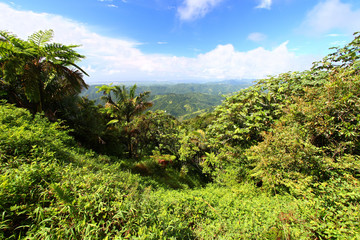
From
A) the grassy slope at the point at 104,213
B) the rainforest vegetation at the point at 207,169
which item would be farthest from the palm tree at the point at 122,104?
the grassy slope at the point at 104,213

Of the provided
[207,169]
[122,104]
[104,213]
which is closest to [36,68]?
[122,104]

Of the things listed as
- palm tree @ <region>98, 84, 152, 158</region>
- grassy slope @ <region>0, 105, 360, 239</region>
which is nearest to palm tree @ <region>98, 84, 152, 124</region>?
palm tree @ <region>98, 84, 152, 158</region>

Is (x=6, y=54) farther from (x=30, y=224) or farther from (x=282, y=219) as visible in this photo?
(x=282, y=219)

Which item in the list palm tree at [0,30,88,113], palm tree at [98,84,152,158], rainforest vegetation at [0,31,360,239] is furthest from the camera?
palm tree at [98,84,152,158]

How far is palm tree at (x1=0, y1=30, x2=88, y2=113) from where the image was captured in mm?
4473

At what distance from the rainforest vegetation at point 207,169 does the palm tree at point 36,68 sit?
36mm

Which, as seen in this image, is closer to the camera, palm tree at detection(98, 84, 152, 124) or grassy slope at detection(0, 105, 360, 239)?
grassy slope at detection(0, 105, 360, 239)

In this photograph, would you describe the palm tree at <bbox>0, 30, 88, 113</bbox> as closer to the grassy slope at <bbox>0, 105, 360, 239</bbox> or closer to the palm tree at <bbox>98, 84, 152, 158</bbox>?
the grassy slope at <bbox>0, 105, 360, 239</bbox>

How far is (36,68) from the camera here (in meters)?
5.07

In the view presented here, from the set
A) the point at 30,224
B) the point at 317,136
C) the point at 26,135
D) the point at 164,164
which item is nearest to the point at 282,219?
the point at 317,136

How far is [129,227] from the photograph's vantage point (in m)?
1.82

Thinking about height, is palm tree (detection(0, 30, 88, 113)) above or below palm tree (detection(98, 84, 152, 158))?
above

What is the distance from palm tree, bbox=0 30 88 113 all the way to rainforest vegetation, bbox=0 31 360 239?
0.12ft

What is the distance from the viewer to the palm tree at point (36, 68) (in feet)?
14.7
